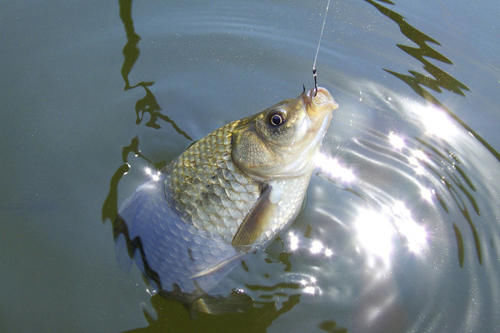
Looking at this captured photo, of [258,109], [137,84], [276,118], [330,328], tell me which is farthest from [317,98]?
[137,84]

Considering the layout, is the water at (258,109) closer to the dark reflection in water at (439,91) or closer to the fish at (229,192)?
the dark reflection in water at (439,91)

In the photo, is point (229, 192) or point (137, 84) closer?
point (229, 192)

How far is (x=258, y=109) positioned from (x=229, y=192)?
4.80 feet

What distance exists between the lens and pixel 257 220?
2496mm

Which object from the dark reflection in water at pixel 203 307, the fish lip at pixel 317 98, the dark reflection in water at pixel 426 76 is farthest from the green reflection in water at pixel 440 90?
the fish lip at pixel 317 98

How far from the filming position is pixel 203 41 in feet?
14.1

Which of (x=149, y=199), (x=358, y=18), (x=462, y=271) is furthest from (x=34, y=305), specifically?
(x=358, y=18)

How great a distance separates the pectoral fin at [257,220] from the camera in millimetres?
2486

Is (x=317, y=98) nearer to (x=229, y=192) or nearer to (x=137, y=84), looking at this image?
(x=229, y=192)

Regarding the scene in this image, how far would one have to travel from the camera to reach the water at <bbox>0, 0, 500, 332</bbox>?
8.86 ft

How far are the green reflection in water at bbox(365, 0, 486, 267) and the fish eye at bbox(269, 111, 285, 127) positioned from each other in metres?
1.50

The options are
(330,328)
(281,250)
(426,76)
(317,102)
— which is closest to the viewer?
(317,102)

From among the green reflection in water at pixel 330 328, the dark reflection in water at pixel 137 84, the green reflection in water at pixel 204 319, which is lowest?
the green reflection in water at pixel 204 319

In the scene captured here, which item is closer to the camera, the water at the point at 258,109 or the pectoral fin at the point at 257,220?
the pectoral fin at the point at 257,220
